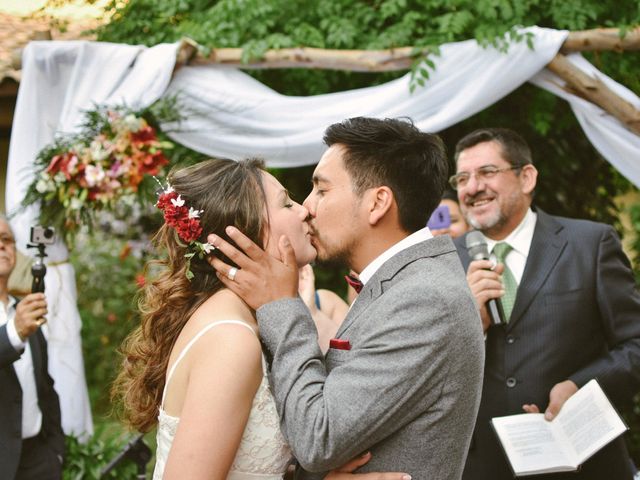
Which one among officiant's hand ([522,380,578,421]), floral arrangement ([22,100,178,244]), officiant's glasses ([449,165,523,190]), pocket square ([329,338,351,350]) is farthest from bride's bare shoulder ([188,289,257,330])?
floral arrangement ([22,100,178,244])

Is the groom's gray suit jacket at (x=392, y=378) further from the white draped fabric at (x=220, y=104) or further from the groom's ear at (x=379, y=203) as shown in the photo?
the white draped fabric at (x=220, y=104)

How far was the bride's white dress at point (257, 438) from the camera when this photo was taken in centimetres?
232

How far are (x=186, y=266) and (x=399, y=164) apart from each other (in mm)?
740

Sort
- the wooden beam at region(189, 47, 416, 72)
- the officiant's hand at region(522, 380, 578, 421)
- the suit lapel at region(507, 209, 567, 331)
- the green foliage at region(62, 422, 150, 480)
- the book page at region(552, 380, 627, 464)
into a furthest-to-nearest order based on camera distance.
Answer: the wooden beam at region(189, 47, 416, 72)
the green foliage at region(62, 422, 150, 480)
the suit lapel at region(507, 209, 567, 331)
the officiant's hand at region(522, 380, 578, 421)
the book page at region(552, 380, 627, 464)

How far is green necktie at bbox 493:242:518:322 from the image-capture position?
367cm

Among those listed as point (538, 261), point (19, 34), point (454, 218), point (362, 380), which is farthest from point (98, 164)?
point (362, 380)

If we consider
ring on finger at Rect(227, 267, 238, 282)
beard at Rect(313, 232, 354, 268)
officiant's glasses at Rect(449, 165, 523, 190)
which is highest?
beard at Rect(313, 232, 354, 268)

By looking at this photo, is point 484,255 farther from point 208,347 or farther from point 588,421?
point 208,347

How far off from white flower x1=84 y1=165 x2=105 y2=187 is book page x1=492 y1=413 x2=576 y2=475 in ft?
9.47

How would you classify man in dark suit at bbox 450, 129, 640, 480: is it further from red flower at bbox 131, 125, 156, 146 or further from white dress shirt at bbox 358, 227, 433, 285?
red flower at bbox 131, 125, 156, 146

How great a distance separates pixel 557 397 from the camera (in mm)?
3338

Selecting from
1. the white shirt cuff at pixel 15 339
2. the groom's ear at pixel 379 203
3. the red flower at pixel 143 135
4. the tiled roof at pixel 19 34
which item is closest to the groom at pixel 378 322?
the groom's ear at pixel 379 203

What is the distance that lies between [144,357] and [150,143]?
8.44 feet

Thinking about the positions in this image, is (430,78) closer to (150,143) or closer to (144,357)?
(150,143)
